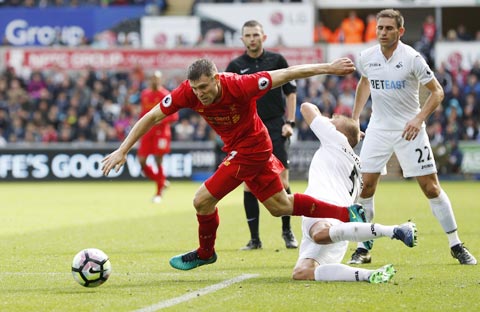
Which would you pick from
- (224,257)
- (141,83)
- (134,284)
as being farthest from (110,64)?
(134,284)

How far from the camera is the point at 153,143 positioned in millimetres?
20469

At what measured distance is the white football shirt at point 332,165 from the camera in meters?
9.02

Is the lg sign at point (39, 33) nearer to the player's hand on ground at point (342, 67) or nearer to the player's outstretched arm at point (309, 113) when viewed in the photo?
the player's outstretched arm at point (309, 113)

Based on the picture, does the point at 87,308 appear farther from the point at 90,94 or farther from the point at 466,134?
the point at 90,94

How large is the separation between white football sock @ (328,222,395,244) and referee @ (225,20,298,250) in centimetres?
324

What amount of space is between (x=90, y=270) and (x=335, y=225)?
204 centimetres

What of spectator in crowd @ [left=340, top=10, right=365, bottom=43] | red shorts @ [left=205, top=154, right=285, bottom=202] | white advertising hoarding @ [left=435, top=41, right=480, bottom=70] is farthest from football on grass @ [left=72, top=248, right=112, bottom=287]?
spectator in crowd @ [left=340, top=10, right=365, bottom=43]

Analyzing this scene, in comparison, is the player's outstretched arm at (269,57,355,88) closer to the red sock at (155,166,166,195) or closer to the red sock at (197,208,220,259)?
the red sock at (197,208,220,259)

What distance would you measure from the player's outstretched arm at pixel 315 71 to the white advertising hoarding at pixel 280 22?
23732mm

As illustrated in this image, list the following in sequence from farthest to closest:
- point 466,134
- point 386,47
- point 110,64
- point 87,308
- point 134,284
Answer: point 110,64 → point 466,134 → point 386,47 → point 134,284 → point 87,308

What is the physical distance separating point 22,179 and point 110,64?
5104 millimetres

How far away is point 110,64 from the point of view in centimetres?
3178

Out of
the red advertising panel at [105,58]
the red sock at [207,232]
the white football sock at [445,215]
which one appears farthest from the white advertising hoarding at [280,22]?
the red sock at [207,232]

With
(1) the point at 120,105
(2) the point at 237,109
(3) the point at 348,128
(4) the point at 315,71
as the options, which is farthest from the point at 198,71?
(1) the point at 120,105
